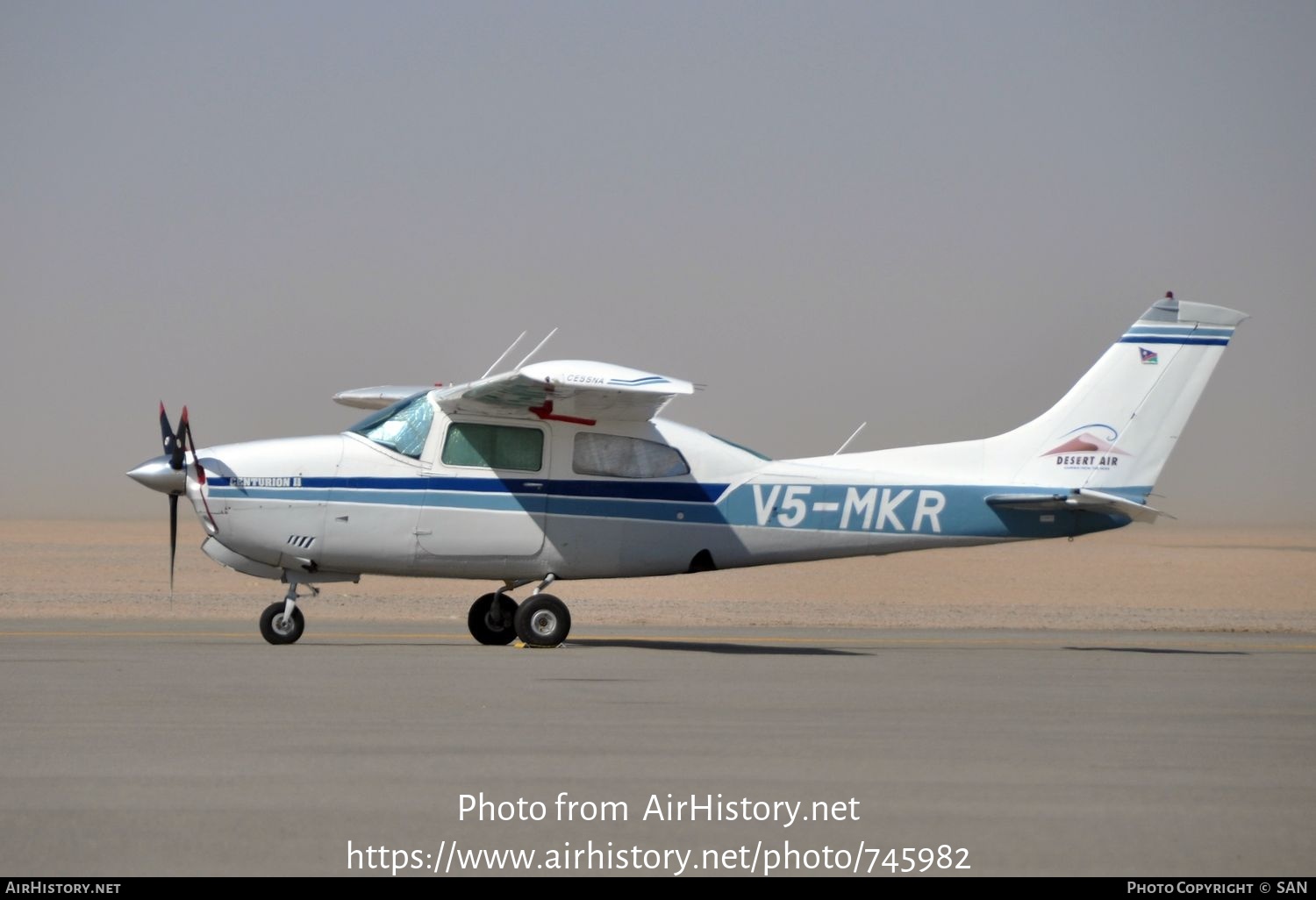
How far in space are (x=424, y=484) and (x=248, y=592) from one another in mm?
16799

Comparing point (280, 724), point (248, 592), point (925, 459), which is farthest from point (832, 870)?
point (248, 592)

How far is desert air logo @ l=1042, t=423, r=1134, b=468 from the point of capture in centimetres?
1762

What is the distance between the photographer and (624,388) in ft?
47.8

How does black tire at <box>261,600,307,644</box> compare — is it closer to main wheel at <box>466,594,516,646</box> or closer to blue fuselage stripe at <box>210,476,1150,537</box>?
blue fuselage stripe at <box>210,476,1150,537</box>

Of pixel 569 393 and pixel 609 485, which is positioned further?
pixel 609 485

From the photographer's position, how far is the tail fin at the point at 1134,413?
1761 centimetres

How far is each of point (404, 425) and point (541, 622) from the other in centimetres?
257

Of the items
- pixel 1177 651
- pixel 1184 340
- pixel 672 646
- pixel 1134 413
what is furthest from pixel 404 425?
pixel 1184 340

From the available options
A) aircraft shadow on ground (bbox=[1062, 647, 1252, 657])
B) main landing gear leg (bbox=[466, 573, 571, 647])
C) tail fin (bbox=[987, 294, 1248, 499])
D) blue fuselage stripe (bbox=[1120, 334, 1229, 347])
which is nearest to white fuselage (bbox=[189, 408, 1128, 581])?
main landing gear leg (bbox=[466, 573, 571, 647])

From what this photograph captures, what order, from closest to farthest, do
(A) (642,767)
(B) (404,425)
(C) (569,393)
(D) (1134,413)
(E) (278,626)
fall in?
(A) (642,767)
(E) (278,626)
(C) (569,393)
(B) (404,425)
(D) (1134,413)

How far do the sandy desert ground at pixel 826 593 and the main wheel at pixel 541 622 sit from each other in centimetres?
339

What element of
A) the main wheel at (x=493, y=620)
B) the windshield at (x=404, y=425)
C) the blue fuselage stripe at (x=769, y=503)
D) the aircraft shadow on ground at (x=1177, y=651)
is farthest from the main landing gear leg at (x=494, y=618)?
the aircraft shadow on ground at (x=1177, y=651)

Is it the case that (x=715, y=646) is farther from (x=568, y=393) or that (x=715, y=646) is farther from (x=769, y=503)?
(x=568, y=393)

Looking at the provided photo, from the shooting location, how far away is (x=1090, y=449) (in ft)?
57.9
